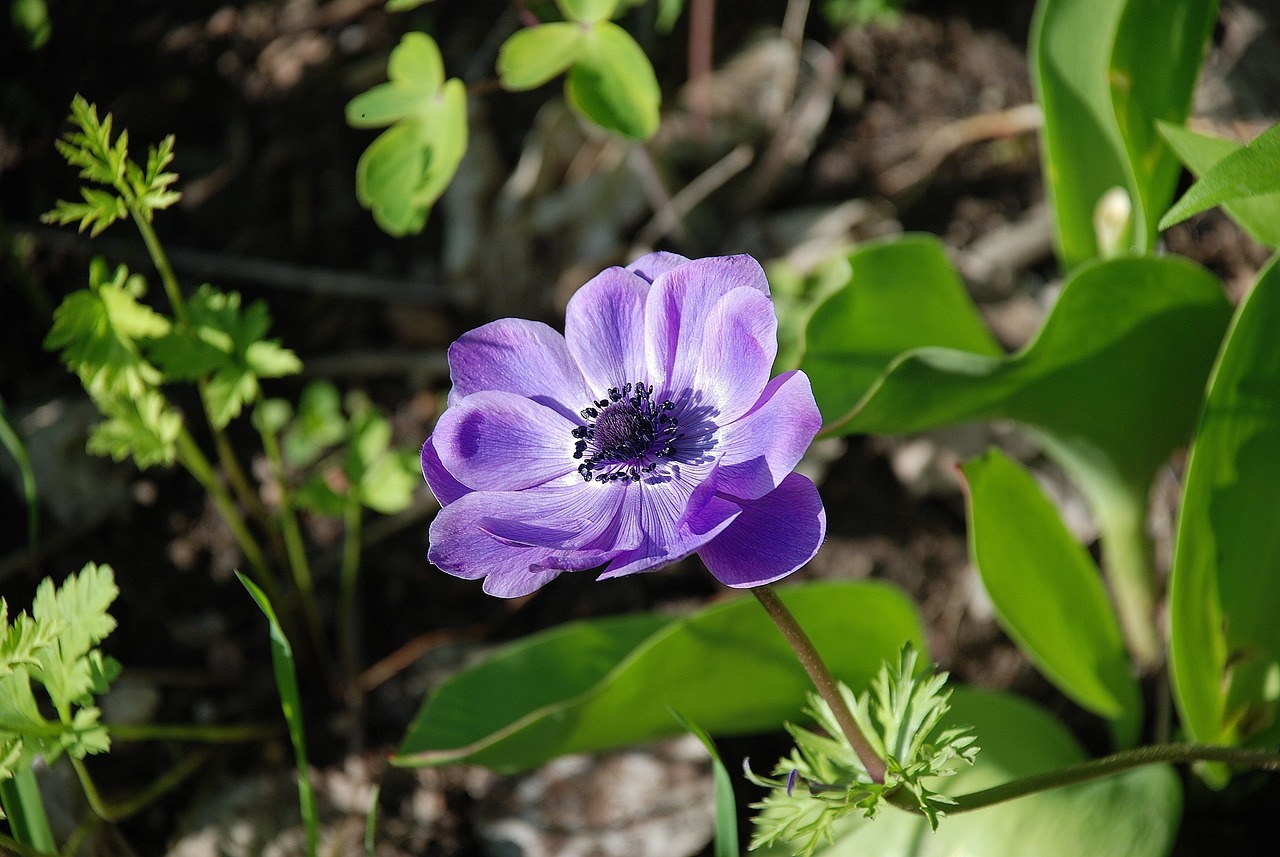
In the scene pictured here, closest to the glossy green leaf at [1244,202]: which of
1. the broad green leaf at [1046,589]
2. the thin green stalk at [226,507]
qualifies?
the broad green leaf at [1046,589]

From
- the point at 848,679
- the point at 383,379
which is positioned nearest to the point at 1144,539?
the point at 848,679

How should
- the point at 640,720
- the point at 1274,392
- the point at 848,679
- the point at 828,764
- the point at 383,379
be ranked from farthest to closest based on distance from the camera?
1. the point at 383,379
2. the point at 848,679
3. the point at 640,720
4. the point at 1274,392
5. the point at 828,764

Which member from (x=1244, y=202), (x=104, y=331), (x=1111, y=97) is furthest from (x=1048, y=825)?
(x=104, y=331)

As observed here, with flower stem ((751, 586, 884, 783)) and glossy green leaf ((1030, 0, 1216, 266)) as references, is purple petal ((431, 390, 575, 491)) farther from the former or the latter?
glossy green leaf ((1030, 0, 1216, 266))

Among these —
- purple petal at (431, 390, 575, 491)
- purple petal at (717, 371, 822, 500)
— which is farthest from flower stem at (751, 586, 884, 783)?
purple petal at (431, 390, 575, 491)

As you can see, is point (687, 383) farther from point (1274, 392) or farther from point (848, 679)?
point (1274, 392)

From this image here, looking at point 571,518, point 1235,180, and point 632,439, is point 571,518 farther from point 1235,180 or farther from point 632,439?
point 1235,180
